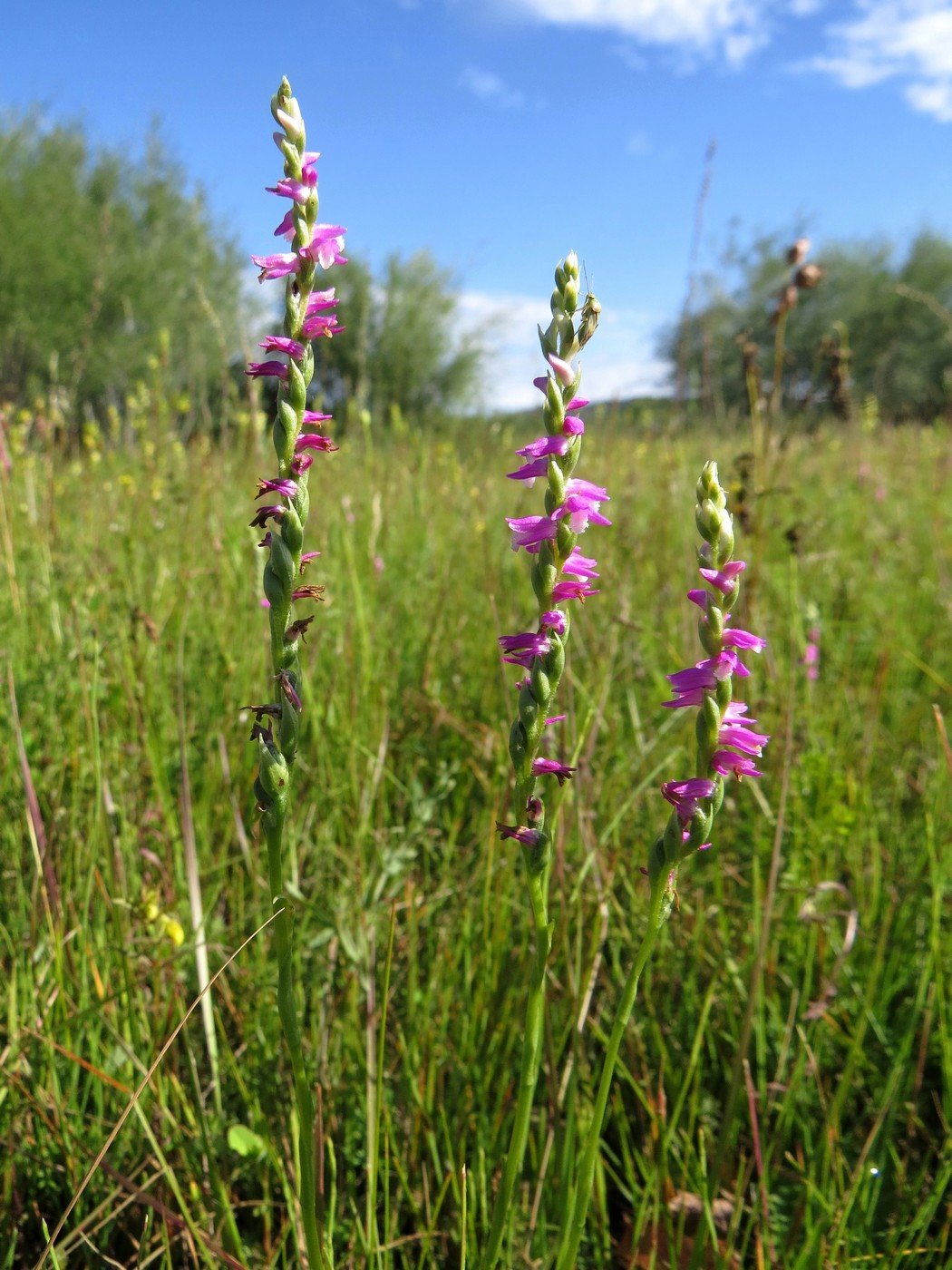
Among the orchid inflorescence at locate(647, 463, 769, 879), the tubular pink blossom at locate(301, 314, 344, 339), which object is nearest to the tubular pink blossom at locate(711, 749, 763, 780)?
the orchid inflorescence at locate(647, 463, 769, 879)

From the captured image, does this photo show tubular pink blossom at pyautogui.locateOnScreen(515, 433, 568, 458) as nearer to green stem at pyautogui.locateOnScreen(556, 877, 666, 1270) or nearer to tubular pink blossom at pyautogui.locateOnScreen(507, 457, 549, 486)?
tubular pink blossom at pyautogui.locateOnScreen(507, 457, 549, 486)

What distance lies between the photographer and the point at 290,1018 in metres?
0.85

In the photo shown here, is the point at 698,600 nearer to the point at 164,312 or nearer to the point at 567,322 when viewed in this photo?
the point at 567,322

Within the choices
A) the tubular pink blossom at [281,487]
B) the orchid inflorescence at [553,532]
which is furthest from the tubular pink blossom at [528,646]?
the tubular pink blossom at [281,487]

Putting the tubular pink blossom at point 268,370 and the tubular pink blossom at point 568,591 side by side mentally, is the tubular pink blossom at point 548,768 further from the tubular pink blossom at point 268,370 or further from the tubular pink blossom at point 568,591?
the tubular pink blossom at point 268,370

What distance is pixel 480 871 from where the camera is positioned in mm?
1848

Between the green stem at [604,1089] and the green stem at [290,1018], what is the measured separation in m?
0.24

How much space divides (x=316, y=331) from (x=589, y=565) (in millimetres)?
318

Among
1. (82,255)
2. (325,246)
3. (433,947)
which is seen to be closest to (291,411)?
(325,246)

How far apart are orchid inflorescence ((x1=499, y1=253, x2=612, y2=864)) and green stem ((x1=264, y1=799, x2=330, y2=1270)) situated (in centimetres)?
21

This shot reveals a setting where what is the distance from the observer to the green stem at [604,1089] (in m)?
0.76

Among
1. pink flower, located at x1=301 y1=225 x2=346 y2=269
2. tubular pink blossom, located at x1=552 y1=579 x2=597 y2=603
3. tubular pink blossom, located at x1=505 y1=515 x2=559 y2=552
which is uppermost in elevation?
pink flower, located at x1=301 y1=225 x2=346 y2=269

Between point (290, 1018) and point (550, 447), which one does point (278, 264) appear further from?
point (290, 1018)

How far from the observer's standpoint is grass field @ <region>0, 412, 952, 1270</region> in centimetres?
133
